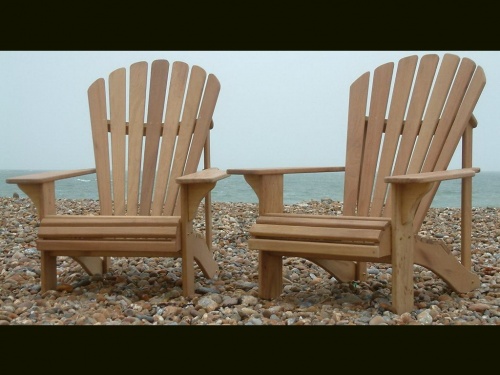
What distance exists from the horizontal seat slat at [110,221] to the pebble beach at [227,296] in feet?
A: 1.30

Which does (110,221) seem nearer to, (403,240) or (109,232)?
(109,232)

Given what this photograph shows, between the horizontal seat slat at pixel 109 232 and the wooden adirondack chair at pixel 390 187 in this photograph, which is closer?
the wooden adirondack chair at pixel 390 187

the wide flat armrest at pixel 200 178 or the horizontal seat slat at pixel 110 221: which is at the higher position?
the wide flat armrest at pixel 200 178

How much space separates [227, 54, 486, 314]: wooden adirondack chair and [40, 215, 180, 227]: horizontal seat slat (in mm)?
470

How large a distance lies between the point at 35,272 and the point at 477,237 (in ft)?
12.0

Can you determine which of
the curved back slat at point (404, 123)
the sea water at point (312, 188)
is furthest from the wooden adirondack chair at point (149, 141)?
the sea water at point (312, 188)

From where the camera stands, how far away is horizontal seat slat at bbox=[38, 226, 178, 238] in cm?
320

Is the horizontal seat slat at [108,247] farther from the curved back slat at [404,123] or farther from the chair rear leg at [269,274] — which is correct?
the curved back slat at [404,123]

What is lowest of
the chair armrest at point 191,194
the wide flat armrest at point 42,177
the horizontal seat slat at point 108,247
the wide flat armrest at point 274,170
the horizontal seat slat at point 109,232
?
the horizontal seat slat at point 108,247

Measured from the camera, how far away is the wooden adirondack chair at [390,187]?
2.93 metres

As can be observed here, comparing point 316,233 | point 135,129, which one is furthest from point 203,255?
point 135,129

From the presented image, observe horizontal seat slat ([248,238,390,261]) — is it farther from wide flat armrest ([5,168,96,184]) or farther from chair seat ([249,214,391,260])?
wide flat armrest ([5,168,96,184])

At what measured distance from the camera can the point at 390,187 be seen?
3.43 m

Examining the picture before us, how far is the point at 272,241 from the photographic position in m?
3.12
